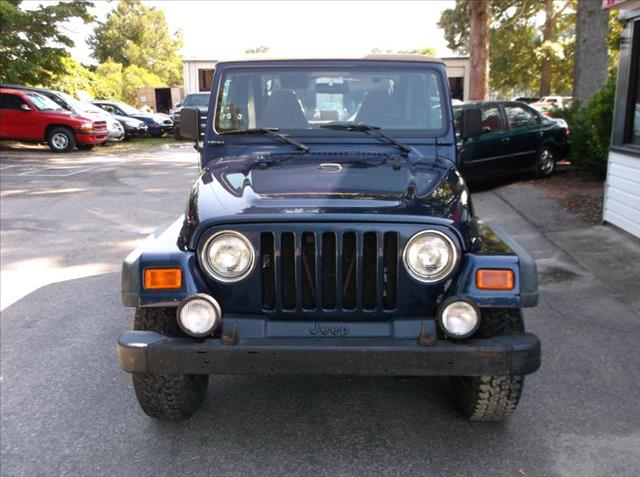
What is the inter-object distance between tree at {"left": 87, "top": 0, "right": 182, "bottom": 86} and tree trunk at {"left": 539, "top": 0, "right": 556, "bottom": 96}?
1864 inches

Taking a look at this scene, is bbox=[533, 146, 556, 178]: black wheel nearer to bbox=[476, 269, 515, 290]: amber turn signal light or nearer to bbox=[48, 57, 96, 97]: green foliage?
bbox=[476, 269, 515, 290]: amber turn signal light

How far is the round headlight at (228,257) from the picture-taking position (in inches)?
113

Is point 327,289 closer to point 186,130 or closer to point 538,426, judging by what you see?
point 538,426

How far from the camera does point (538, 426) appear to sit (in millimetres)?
3357

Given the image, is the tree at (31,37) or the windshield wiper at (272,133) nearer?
the windshield wiper at (272,133)

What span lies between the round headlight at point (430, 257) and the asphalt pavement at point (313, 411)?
0.93 metres

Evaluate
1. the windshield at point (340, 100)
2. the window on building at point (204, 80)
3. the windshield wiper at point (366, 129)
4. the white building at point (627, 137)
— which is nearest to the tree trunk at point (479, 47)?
the white building at point (627, 137)

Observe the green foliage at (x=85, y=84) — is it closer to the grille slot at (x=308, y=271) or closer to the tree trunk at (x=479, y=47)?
the tree trunk at (x=479, y=47)

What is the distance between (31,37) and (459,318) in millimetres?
22160

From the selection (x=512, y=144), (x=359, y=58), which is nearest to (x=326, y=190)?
(x=359, y=58)

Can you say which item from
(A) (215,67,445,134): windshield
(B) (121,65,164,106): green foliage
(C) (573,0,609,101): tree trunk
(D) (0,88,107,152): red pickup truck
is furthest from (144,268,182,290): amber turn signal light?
(B) (121,65,164,106): green foliage

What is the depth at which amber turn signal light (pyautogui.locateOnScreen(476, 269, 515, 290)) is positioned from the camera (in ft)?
9.25

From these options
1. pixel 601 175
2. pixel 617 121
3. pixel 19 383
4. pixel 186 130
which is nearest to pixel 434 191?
pixel 186 130

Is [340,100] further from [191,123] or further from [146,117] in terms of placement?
[146,117]
